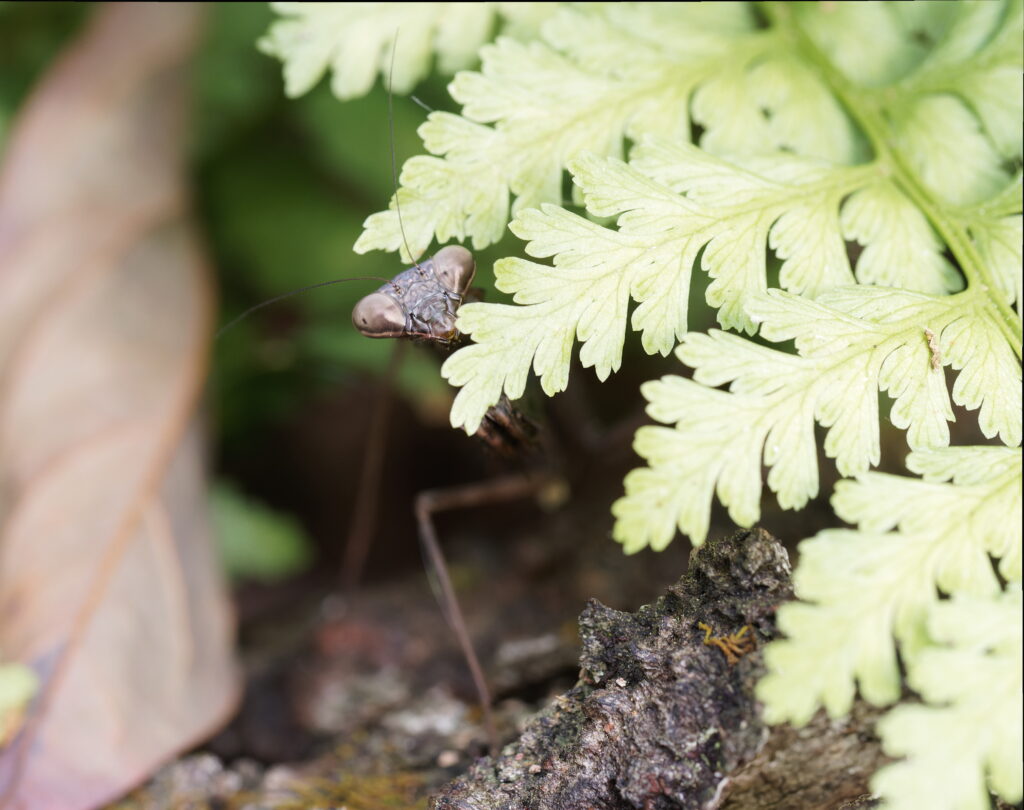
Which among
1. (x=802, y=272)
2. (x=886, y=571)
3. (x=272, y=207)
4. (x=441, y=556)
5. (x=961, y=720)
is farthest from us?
(x=272, y=207)

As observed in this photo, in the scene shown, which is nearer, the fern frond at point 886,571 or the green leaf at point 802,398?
the fern frond at point 886,571

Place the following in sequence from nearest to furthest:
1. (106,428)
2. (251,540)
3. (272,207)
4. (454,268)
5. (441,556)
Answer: (454,268) → (106,428) → (441,556) → (251,540) → (272,207)

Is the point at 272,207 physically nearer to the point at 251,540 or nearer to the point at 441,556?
the point at 251,540

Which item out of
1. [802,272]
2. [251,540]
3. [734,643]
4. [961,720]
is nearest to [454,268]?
[802,272]

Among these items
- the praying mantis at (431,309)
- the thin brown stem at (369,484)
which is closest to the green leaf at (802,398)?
the praying mantis at (431,309)

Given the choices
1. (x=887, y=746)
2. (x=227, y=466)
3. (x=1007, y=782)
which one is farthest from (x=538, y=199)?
(x=227, y=466)

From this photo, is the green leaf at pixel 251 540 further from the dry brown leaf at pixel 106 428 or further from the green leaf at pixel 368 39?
the green leaf at pixel 368 39

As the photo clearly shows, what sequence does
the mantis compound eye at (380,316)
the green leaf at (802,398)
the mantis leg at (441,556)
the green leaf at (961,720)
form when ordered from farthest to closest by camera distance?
the mantis leg at (441,556) < the mantis compound eye at (380,316) < the green leaf at (802,398) < the green leaf at (961,720)

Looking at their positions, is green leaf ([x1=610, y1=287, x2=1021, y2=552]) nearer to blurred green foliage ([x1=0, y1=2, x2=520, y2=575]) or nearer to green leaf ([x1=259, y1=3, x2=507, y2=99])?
green leaf ([x1=259, y1=3, x2=507, y2=99])
